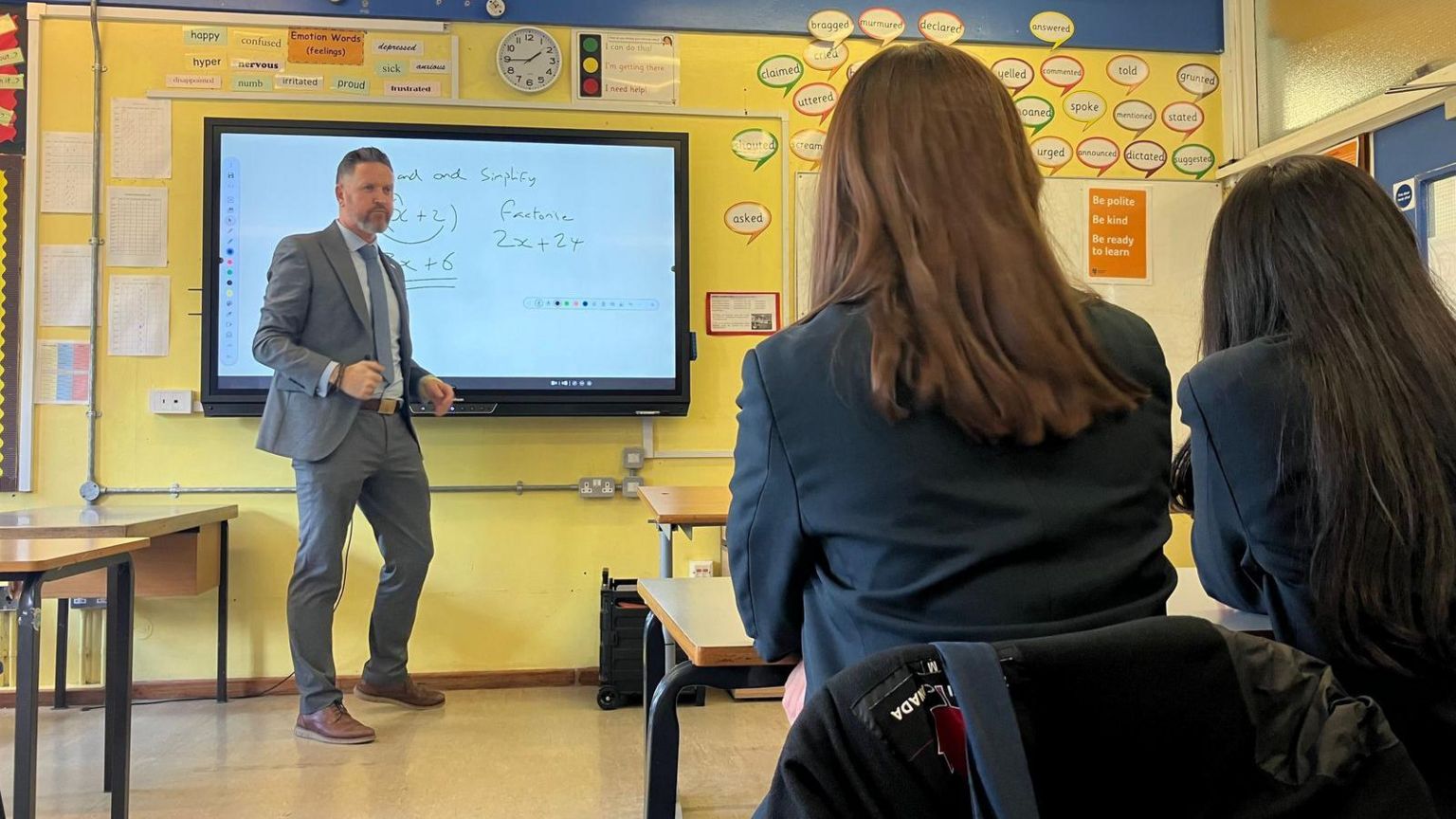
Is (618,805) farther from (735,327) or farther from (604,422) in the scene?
(735,327)

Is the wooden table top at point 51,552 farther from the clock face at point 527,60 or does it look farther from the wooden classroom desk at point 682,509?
the clock face at point 527,60

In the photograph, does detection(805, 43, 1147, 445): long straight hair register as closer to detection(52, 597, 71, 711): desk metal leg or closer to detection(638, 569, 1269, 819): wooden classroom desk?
detection(638, 569, 1269, 819): wooden classroom desk

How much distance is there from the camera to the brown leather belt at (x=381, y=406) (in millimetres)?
2977

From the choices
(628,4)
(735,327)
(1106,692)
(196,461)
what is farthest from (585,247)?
(1106,692)

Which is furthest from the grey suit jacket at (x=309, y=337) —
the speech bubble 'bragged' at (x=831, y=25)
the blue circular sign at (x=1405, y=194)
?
the blue circular sign at (x=1405, y=194)

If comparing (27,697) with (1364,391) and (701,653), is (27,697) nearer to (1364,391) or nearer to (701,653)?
(701,653)

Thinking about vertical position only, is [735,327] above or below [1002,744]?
above

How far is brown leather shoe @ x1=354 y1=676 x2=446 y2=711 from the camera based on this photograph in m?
3.20

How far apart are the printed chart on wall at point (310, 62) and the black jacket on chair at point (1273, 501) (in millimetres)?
3005

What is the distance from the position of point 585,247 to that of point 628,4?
904 millimetres

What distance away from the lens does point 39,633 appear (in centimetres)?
173

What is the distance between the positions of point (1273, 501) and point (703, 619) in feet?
2.30

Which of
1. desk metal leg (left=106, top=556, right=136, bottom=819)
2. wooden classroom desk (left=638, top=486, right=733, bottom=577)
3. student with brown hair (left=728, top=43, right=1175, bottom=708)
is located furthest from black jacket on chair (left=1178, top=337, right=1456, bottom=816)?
desk metal leg (left=106, top=556, right=136, bottom=819)

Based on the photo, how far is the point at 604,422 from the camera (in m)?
3.55
